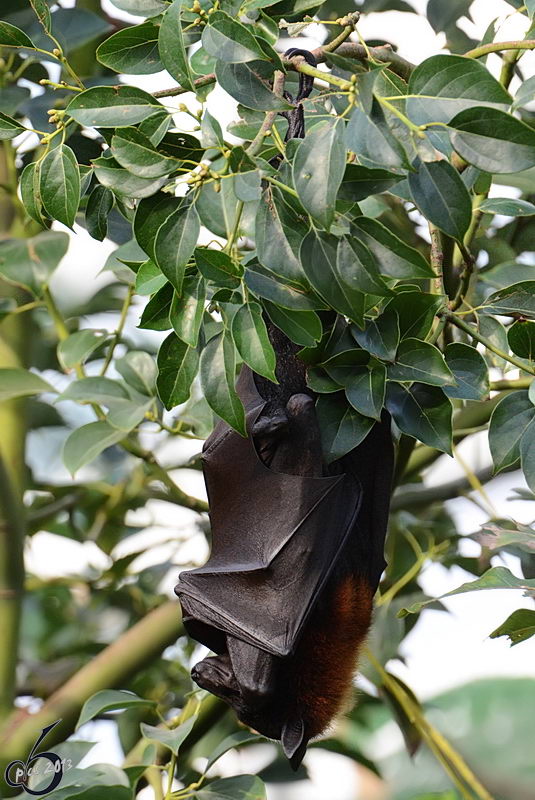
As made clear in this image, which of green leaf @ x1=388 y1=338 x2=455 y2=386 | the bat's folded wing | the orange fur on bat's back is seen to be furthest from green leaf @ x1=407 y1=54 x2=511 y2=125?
the orange fur on bat's back

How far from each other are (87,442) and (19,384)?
184 mm

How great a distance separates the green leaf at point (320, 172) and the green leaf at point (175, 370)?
0.73ft

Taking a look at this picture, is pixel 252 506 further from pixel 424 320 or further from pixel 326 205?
pixel 326 205

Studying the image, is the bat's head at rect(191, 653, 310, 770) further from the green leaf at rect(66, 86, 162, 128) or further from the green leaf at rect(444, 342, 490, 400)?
the green leaf at rect(66, 86, 162, 128)

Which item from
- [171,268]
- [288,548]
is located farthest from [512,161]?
[288,548]

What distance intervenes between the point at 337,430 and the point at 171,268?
0.25 metres

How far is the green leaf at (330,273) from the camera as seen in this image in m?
0.65

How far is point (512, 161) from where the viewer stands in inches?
24.0

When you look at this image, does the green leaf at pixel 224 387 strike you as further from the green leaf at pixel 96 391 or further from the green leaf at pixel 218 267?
the green leaf at pixel 96 391

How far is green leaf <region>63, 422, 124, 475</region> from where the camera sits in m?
1.32

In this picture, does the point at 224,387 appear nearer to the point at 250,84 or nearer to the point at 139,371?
the point at 250,84

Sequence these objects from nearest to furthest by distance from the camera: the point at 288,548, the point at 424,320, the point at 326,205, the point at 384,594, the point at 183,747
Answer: the point at 326,205
the point at 424,320
the point at 288,548
the point at 183,747
the point at 384,594

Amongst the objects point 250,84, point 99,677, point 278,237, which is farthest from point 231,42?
point 99,677

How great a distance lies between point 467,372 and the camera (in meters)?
0.86
